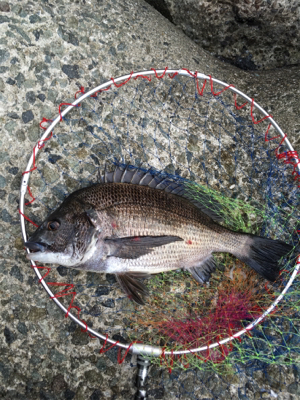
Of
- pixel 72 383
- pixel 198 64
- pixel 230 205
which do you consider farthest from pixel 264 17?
pixel 72 383

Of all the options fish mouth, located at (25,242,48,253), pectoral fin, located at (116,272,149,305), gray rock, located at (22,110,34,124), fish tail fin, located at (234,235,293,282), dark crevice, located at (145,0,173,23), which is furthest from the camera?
dark crevice, located at (145,0,173,23)

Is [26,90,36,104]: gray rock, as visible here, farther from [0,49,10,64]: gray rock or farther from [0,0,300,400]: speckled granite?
[0,49,10,64]: gray rock

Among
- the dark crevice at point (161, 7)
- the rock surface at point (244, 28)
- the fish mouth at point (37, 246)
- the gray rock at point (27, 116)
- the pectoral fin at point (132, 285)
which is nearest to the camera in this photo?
the fish mouth at point (37, 246)

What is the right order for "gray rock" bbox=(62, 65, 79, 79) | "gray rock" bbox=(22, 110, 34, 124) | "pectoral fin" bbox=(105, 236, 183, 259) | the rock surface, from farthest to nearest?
the rock surface
"gray rock" bbox=(62, 65, 79, 79)
"gray rock" bbox=(22, 110, 34, 124)
"pectoral fin" bbox=(105, 236, 183, 259)

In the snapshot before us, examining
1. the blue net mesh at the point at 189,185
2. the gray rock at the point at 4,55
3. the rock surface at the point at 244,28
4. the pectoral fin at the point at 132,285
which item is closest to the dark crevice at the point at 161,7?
the rock surface at the point at 244,28

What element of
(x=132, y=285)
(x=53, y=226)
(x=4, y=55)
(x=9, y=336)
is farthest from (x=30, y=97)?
(x=9, y=336)

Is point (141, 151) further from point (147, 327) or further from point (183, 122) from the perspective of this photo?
point (147, 327)

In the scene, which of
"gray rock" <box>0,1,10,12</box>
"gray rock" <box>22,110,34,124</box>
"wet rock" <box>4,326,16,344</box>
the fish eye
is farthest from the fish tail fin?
"gray rock" <box>0,1,10,12</box>

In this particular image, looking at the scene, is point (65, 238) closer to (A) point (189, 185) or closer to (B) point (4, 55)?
(A) point (189, 185)

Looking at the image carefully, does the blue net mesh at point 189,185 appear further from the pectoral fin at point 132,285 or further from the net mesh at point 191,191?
the pectoral fin at point 132,285
